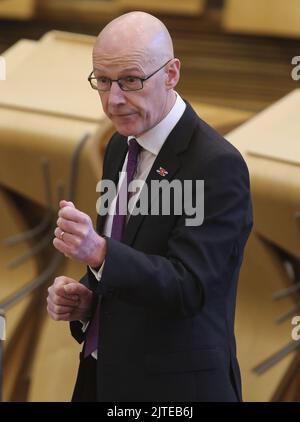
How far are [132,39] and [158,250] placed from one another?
0.15 m

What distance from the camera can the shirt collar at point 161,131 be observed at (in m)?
0.64

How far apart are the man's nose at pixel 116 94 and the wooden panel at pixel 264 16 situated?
1.58 metres

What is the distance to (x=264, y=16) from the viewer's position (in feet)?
6.95

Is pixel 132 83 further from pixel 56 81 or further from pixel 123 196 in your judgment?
pixel 56 81

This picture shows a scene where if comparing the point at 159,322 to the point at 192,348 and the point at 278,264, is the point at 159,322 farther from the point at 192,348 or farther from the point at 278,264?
the point at 278,264

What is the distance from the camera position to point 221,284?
62 cm

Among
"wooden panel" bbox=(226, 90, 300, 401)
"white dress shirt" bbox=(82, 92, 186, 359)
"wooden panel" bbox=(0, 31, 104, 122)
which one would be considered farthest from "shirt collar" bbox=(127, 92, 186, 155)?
"wooden panel" bbox=(0, 31, 104, 122)

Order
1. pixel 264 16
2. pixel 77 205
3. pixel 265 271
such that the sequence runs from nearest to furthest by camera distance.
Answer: pixel 265 271 < pixel 77 205 < pixel 264 16

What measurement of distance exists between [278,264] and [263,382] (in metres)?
0.15

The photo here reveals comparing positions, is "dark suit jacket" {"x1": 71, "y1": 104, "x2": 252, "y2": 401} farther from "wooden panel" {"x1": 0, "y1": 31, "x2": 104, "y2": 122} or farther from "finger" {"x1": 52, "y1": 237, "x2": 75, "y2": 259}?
"wooden panel" {"x1": 0, "y1": 31, "x2": 104, "y2": 122}

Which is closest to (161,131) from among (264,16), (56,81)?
(56,81)

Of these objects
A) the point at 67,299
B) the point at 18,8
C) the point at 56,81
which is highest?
the point at 67,299

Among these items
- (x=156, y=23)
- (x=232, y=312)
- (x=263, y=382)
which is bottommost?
(x=263, y=382)
